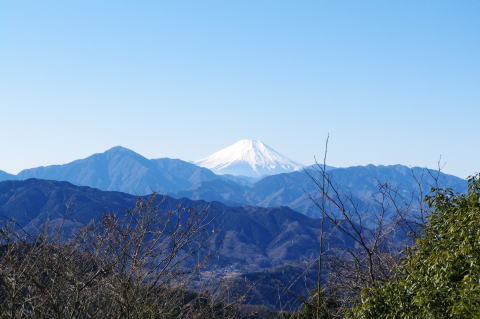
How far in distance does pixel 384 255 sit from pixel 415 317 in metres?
3.93

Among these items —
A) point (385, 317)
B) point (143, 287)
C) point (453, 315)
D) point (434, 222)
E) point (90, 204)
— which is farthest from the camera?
point (90, 204)

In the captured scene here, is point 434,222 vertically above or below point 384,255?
above

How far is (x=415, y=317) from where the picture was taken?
6.51 m

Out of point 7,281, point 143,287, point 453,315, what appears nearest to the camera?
point 453,315

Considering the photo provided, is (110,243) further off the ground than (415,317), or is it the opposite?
(110,243)

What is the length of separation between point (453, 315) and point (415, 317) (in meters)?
0.65

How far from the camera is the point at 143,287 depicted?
29.5 ft

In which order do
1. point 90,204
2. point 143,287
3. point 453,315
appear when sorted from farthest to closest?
point 90,204 < point 143,287 < point 453,315

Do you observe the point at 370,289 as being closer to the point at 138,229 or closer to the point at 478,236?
the point at 478,236

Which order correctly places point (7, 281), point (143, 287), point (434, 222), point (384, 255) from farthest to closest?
point (384, 255)
point (143, 287)
point (434, 222)
point (7, 281)

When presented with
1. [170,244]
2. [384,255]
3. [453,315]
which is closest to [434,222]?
[453,315]

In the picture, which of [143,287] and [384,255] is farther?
[384,255]

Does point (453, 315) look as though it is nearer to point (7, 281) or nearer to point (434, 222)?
point (434, 222)

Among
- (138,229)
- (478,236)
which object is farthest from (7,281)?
(478,236)
